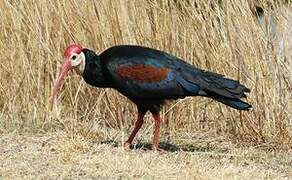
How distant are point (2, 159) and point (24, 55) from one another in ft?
6.38

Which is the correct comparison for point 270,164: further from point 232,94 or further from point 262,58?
point 262,58

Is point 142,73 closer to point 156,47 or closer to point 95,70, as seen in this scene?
point 95,70

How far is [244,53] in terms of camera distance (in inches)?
262

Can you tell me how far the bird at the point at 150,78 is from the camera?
18.7 ft

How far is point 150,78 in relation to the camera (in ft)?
18.7

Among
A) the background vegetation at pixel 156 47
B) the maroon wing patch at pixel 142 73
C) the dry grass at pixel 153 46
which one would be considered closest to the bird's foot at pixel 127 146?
the dry grass at pixel 153 46

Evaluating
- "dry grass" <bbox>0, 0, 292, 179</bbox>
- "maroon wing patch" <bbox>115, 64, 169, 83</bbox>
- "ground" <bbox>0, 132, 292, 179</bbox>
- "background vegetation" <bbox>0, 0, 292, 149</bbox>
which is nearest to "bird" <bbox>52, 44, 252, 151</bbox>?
"maroon wing patch" <bbox>115, 64, 169, 83</bbox>

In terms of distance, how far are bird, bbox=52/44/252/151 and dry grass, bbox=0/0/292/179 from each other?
62 cm

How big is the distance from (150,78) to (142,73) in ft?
0.23

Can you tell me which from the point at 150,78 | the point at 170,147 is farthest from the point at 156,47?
the point at 150,78

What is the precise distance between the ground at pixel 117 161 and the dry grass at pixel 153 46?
29 centimetres

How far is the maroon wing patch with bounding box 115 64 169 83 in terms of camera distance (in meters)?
5.68

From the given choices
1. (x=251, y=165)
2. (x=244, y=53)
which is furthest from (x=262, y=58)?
(x=251, y=165)

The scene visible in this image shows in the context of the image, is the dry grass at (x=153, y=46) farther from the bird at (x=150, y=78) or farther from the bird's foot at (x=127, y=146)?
the bird at (x=150, y=78)
